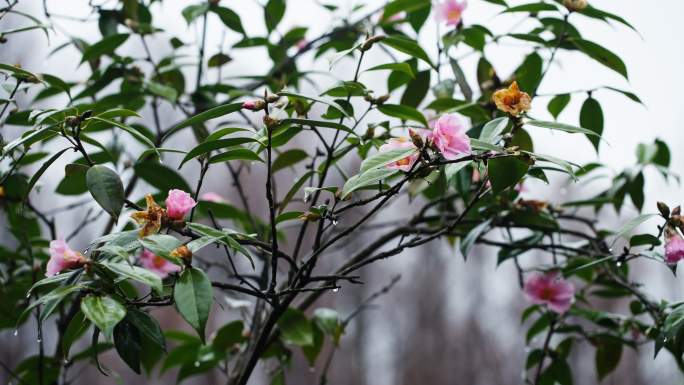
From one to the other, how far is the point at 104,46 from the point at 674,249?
80cm

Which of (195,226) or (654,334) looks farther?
(654,334)

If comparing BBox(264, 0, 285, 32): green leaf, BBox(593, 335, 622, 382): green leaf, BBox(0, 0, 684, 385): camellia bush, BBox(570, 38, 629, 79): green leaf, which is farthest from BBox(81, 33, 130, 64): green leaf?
BBox(593, 335, 622, 382): green leaf

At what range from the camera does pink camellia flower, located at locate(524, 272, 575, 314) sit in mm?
1042

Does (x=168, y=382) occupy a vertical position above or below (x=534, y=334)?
Result: below

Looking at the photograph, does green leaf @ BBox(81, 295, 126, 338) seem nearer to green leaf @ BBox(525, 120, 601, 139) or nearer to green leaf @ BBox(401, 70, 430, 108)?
green leaf @ BBox(525, 120, 601, 139)

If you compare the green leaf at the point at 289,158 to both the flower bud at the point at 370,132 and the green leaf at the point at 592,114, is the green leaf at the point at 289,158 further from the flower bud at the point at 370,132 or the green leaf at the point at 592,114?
the green leaf at the point at 592,114

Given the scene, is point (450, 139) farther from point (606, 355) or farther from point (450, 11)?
point (606, 355)

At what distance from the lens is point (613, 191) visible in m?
1.13

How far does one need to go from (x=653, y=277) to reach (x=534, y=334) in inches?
263

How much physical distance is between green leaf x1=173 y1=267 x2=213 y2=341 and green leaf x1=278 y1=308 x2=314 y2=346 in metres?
0.49

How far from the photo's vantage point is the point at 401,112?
0.82 metres

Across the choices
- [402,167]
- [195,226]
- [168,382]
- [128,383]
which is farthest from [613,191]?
[128,383]

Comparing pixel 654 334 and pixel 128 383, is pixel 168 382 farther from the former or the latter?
pixel 654 334

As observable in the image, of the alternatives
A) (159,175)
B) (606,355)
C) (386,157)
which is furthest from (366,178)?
(606,355)
